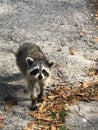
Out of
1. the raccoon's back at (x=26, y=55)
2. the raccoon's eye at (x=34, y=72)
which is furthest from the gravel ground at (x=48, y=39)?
the raccoon's eye at (x=34, y=72)

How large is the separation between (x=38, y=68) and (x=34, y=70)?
97 mm

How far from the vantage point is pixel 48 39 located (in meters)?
8.84

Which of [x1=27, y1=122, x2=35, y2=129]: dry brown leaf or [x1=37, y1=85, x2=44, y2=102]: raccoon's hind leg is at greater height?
[x1=37, y1=85, x2=44, y2=102]: raccoon's hind leg

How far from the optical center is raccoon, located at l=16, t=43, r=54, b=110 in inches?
256

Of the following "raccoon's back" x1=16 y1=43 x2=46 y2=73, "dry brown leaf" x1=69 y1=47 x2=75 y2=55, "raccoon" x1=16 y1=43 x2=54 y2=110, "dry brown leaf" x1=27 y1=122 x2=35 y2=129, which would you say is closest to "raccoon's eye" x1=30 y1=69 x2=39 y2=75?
"raccoon" x1=16 y1=43 x2=54 y2=110

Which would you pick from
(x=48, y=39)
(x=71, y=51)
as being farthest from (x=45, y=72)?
(x=48, y=39)

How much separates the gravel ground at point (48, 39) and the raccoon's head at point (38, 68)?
2.18 ft

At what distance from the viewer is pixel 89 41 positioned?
9047 millimetres

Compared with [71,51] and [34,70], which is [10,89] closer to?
[34,70]

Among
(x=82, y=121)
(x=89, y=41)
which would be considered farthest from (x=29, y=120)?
(x=89, y=41)

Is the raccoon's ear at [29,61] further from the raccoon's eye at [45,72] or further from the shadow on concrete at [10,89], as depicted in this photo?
the shadow on concrete at [10,89]

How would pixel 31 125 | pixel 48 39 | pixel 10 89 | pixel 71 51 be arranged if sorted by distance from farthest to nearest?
pixel 48 39, pixel 71 51, pixel 10 89, pixel 31 125

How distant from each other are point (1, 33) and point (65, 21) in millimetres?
1847

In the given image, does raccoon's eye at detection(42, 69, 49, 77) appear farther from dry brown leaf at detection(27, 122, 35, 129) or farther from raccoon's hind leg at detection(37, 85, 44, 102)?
dry brown leaf at detection(27, 122, 35, 129)
